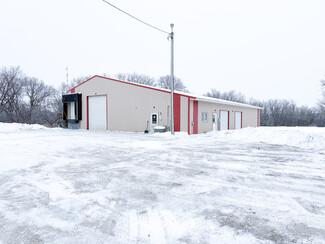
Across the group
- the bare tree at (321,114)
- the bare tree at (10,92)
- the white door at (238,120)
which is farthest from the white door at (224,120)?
the bare tree at (10,92)

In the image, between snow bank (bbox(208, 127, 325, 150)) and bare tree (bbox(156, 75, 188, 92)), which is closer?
snow bank (bbox(208, 127, 325, 150))

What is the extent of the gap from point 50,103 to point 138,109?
38053 mm

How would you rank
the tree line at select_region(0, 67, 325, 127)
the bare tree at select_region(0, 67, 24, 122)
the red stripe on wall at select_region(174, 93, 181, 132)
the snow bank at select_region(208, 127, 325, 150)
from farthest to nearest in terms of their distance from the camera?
1. the tree line at select_region(0, 67, 325, 127)
2. the bare tree at select_region(0, 67, 24, 122)
3. the red stripe on wall at select_region(174, 93, 181, 132)
4. the snow bank at select_region(208, 127, 325, 150)

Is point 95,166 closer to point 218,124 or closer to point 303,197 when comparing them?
point 303,197

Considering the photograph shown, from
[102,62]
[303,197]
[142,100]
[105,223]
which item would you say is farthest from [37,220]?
[102,62]

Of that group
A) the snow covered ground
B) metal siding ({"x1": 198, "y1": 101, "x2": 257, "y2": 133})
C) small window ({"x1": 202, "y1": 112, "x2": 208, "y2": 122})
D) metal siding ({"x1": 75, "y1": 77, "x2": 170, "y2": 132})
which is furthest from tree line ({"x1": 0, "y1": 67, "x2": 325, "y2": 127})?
the snow covered ground

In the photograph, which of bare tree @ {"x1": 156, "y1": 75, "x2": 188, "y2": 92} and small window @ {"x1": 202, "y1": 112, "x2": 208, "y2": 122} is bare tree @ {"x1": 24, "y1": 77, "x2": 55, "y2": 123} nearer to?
bare tree @ {"x1": 156, "y1": 75, "x2": 188, "y2": 92}

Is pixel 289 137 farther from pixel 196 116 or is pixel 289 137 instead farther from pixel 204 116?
pixel 204 116

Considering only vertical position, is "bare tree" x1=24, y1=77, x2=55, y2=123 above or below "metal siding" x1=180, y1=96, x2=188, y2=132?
above

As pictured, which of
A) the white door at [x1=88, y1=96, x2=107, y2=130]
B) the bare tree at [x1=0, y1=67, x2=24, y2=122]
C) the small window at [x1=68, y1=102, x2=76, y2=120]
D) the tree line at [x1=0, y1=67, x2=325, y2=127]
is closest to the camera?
the white door at [x1=88, y1=96, x2=107, y2=130]

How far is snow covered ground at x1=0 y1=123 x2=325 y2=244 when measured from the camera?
8.98 feet

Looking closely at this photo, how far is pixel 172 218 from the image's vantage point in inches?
123

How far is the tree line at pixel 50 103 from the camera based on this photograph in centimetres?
4009

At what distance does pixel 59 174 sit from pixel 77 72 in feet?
209
